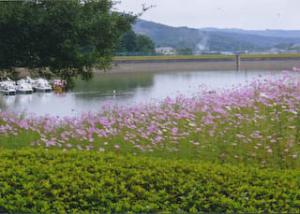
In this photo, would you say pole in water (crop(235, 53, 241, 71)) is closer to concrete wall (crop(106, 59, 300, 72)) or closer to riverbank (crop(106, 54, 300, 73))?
riverbank (crop(106, 54, 300, 73))

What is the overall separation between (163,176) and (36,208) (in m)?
0.92

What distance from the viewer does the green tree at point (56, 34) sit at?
10.1m

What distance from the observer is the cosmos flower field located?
234 inches

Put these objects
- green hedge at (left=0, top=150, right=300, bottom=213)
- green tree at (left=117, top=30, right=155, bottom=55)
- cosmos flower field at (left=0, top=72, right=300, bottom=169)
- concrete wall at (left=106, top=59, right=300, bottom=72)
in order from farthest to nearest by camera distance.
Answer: green tree at (left=117, top=30, right=155, bottom=55)
concrete wall at (left=106, top=59, right=300, bottom=72)
cosmos flower field at (left=0, top=72, right=300, bottom=169)
green hedge at (left=0, top=150, right=300, bottom=213)

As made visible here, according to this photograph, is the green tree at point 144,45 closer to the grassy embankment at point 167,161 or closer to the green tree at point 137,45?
the green tree at point 137,45

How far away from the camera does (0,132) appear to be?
7.66 meters

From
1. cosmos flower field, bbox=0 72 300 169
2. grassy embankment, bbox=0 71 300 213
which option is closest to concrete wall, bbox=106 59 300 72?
cosmos flower field, bbox=0 72 300 169

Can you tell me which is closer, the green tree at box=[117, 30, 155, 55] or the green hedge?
the green hedge

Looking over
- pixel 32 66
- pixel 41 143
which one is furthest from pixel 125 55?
pixel 41 143

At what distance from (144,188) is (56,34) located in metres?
6.91

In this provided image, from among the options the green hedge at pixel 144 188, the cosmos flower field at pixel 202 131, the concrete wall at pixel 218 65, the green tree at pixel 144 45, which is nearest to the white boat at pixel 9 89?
the cosmos flower field at pixel 202 131

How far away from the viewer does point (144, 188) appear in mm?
3719

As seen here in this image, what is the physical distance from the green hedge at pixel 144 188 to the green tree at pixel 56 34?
6242mm

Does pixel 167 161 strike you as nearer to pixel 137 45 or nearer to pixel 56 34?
pixel 56 34
